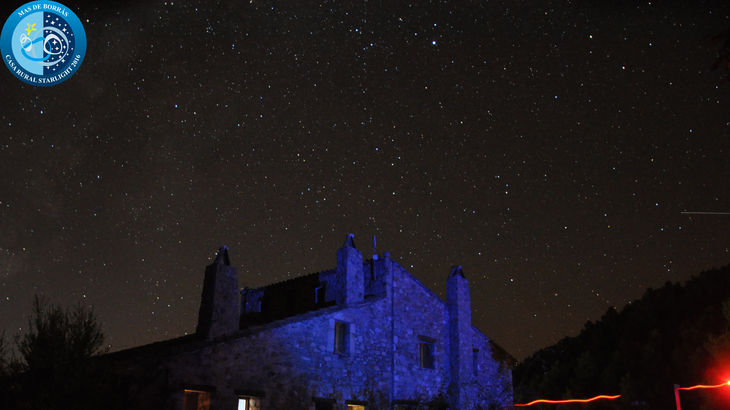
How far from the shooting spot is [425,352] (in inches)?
944

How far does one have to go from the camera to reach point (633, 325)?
168ft

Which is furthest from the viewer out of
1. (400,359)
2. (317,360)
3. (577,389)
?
(577,389)

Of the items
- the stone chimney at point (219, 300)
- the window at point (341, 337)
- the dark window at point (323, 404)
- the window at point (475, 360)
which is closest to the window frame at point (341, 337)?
the window at point (341, 337)

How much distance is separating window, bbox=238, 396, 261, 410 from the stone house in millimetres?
28

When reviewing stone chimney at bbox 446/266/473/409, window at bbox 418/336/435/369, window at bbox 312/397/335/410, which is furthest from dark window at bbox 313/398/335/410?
stone chimney at bbox 446/266/473/409

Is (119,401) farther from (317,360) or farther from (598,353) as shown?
(598,353)

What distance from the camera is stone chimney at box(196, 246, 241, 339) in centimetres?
1719

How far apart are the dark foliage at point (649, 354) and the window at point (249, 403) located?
25.5 meters

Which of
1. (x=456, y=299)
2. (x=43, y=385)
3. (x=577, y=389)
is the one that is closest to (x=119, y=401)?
(x=43, y=385)

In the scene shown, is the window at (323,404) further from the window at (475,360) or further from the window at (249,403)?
the window at (475,360)

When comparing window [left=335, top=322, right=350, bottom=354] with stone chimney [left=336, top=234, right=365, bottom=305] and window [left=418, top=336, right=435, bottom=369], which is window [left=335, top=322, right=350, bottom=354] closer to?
stone chimney [left=336, top=234, right=365, bottom=305]

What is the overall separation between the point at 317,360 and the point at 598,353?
130ft

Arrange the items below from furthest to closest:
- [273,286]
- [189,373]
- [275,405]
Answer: [273,286], [275,405], [189,373]

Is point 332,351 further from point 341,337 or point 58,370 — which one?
point 58,370
